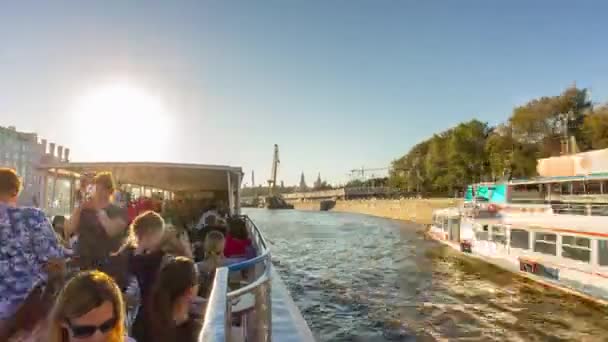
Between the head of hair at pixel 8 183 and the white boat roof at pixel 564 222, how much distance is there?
60.7 ft

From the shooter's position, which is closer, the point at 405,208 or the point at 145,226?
the point at 145,226

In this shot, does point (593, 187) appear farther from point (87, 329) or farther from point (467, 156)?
point (87, 329)

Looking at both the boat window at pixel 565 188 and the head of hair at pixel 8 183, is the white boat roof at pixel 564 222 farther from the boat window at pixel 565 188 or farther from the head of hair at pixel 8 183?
the head of hair at pixel 8 183

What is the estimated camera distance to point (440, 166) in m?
84.6

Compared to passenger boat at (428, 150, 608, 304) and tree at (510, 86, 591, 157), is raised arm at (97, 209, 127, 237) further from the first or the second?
tree at (510, 86, 591, 157)

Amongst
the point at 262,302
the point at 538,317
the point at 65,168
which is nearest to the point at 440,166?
the point at 538,317

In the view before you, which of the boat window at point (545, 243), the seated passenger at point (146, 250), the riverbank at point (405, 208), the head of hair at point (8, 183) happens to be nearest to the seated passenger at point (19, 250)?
the head of hair at point (8, 183)

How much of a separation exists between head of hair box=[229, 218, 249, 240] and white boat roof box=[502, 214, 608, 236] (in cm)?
1331

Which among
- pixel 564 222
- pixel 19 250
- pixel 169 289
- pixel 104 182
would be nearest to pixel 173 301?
pixel 169 289

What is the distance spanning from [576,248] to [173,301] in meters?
19.4

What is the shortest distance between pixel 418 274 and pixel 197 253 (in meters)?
16.0

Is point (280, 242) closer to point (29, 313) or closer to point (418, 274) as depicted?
point (418, 274)

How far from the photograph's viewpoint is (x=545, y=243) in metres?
20.4

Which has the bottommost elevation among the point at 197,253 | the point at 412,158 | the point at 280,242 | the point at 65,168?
the point at 280,242
